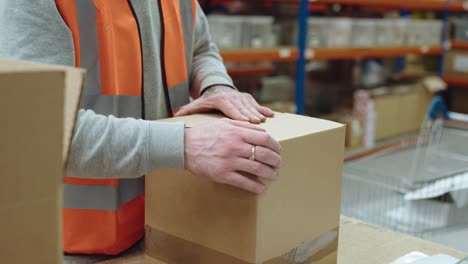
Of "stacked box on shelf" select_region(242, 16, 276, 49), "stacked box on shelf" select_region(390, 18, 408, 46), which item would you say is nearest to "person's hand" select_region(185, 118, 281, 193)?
"stacked box on shelf" select_region(242, 16, 276, 49)

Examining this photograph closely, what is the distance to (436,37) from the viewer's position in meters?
5.27

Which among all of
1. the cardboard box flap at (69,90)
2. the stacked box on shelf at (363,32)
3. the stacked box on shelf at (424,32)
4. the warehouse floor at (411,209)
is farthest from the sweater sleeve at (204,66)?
the stacked box on shelf at (424,32)

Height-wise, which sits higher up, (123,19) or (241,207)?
(123,19)

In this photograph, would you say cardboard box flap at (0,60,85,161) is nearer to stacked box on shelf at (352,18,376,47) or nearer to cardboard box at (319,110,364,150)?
cardboard box at (319,110,364,150)

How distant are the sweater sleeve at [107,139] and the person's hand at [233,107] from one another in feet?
0.57

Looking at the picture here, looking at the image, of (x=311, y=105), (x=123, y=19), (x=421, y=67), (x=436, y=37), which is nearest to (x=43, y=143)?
(x=123, y=19)

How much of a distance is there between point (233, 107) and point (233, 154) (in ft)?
0.71

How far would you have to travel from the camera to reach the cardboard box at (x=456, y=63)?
17.3 feet

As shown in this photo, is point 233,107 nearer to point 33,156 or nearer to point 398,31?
point 33,156

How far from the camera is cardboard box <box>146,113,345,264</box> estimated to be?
837 mm

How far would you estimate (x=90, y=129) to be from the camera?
2.75 feet

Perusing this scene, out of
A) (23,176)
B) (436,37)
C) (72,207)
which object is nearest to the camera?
(23,176)

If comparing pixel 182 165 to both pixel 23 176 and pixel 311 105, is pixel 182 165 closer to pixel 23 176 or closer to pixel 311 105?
pixel 23 176

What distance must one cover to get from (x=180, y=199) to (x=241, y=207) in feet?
0.46
